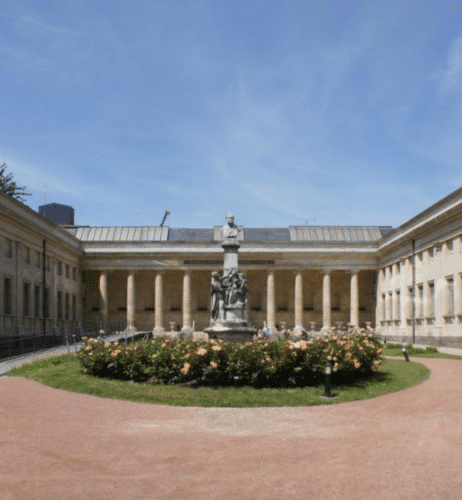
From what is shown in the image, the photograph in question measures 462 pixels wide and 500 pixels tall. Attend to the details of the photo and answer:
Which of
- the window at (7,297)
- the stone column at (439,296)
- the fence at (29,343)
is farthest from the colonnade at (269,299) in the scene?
the window at (7,297)

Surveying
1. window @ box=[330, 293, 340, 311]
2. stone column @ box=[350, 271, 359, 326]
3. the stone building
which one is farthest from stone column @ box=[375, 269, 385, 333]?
window @ box=[330, 293, 340, 311]

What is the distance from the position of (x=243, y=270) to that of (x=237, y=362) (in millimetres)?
42643

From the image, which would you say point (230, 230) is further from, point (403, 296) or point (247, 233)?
point (247, 233)

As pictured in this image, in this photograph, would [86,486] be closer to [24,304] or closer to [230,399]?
[230,399]

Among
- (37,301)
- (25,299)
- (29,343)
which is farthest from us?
(37,301)

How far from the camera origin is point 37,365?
79.3 feet

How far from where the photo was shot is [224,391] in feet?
54.8

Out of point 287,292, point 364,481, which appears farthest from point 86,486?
point 287,292

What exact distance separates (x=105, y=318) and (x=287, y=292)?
2013 centimetres

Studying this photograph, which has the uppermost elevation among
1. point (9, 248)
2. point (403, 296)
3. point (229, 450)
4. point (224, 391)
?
point (9, 248)

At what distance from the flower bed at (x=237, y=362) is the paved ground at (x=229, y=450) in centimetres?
253

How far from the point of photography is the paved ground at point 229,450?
25.9ft

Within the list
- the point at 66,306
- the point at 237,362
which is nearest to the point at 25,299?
the point at 66,306

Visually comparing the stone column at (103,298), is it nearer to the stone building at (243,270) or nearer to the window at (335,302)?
the stone building at (243,270)
